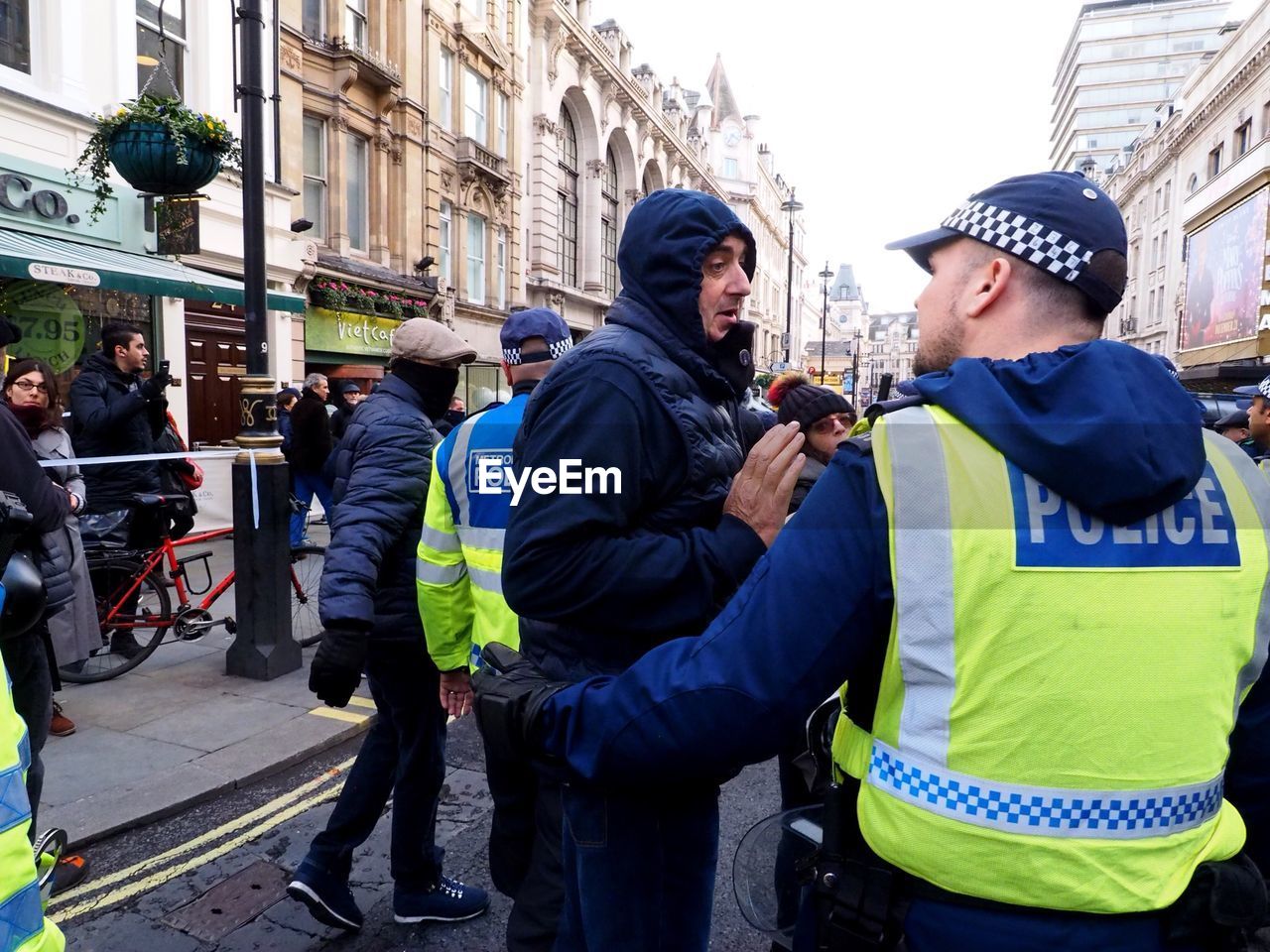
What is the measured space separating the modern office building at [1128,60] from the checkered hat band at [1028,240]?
270 ft

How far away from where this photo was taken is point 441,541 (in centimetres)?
287

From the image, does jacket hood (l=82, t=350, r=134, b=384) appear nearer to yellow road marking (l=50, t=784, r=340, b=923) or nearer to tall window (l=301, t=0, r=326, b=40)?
yellow road marking (l=50, t=784, r=340, b=923)

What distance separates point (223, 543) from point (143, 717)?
15.3ft

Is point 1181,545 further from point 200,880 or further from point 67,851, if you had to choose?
point 67,851

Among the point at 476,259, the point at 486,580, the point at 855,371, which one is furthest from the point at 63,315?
the point at 855,371

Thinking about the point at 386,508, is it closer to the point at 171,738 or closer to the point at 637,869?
the point at 637,869

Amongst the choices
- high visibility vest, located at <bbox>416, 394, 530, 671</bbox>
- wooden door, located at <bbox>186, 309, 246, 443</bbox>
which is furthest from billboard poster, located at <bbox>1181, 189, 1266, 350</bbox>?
high visibility vest, located at <bbox>416, 394, 530, 671</bbox>

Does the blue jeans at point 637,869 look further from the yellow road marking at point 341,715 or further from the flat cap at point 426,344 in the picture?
the yellow road marking at point 341,715

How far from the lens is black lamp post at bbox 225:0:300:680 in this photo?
5.49 m

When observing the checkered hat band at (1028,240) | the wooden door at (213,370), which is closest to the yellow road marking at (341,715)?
the checkered hat band at (1028,240)

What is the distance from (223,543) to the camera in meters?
9.28

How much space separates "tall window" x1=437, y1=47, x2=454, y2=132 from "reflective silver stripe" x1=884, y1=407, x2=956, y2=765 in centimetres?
2025

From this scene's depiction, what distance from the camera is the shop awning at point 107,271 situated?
7.61 m

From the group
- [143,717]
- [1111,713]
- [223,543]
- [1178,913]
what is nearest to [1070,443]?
[1111,713]
